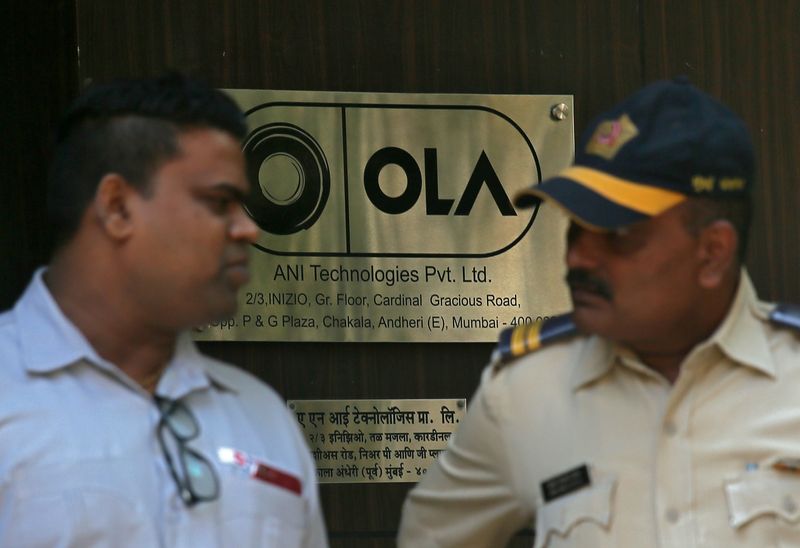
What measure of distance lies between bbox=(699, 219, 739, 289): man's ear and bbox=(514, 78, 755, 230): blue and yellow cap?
6cm

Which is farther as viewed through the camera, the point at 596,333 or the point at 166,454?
the point at 596,333

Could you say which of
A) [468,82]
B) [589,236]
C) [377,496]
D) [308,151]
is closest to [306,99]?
[308,151]

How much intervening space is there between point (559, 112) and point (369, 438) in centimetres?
104

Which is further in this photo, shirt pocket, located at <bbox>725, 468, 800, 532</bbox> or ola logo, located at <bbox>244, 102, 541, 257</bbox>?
ola logo, located at <bbox>244, 102, 541, 257</bbox>

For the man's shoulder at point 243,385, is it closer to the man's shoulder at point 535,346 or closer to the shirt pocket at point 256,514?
the shirt pocket at point 256,514

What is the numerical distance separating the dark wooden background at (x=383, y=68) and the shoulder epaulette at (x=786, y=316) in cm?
152

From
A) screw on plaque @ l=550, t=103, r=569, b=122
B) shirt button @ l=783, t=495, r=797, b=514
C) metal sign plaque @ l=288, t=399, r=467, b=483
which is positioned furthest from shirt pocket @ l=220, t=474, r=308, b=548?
screw on plaque @ l=550, t=103, r=569, b=122

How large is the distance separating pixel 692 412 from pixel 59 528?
3.70ft

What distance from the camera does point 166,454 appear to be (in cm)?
272

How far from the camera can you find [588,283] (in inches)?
116

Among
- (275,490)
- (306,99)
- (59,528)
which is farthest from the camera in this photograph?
(306,99)

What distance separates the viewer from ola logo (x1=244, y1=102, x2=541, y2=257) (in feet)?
14.4

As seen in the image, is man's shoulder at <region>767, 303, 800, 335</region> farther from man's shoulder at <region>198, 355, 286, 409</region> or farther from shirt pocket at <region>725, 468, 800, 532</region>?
A: man's shoulder at <region>198, 355, 286, 409</region>

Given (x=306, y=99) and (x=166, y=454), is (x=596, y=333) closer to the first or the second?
(x=166, y=454)
